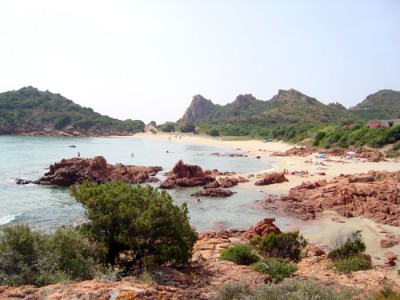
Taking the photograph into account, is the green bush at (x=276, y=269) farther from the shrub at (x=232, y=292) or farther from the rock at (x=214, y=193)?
the rock at (x=214, y=193)

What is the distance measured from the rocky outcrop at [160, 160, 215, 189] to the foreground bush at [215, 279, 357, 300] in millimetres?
23788

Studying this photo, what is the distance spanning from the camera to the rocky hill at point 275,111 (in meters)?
124

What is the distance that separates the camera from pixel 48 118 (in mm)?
116438

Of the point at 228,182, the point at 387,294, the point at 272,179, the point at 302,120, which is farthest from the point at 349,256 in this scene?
the point at 302,120

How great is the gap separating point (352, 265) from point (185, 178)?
21.7 metres

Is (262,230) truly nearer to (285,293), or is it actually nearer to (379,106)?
(285,293)

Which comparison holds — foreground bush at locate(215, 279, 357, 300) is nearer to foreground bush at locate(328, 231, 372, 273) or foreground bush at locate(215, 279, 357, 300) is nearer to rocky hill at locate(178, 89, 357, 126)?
foreground bush at locate(328, 231, 372, 273)

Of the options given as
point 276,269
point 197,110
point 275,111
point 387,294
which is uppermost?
point 197,110

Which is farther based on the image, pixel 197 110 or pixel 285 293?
pixel 197 110

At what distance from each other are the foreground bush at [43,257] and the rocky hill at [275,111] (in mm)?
110980

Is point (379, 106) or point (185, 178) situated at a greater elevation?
point (379, 106)

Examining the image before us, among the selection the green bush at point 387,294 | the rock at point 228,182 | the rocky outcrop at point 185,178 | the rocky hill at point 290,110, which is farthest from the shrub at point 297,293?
the rocky hill at point 290,110

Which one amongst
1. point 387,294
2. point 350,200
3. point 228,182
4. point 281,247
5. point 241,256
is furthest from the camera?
point 228,182

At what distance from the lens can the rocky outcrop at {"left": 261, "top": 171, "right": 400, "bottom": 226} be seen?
18953 mm
